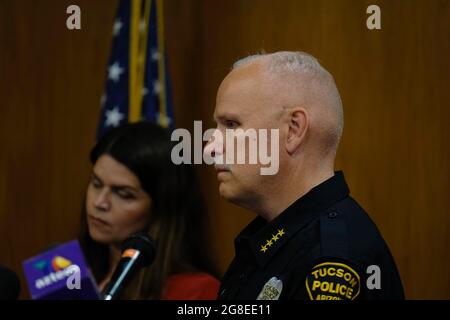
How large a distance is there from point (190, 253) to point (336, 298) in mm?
1318

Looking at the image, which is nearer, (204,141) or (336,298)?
(336,298)

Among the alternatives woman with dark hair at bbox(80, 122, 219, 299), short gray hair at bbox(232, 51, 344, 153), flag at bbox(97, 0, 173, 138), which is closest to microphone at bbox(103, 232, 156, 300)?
short gray hair at bbox(232, 51, 344, 153)

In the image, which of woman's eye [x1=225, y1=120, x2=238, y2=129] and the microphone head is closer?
woman's eye [x1=225, y1=120, x2=238, y2=129]

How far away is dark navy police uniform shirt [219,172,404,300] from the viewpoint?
45.9 inches

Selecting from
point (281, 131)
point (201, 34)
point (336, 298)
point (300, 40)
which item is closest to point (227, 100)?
point (281, 131)

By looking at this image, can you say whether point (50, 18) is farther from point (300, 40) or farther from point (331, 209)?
point (331, 209)

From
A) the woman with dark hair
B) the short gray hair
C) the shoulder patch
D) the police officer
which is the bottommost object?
the woman with dark hair

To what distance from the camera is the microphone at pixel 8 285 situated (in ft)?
4.26

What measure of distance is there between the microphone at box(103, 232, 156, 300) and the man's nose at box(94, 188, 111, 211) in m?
0.80

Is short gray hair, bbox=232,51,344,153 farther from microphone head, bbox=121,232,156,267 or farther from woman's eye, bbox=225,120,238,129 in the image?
microphone head, bbox=121,232,156,267

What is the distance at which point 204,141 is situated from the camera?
3104 mm

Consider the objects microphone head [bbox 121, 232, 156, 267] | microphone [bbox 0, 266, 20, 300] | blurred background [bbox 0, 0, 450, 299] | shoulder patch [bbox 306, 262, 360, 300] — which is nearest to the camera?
shoulder patch [bbox 306, 262, 360, 300]

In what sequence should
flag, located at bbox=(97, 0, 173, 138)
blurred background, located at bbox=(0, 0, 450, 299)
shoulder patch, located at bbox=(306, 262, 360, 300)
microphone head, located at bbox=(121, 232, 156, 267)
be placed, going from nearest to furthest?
1. shoulder patch, located at bbox=(306, 262, 360, 300)
2. microphone head, located at bbox=(121, 232, 156, 267)
3. blurred background, located at bbox=(0, 0, 450, 299)
4. flag, located at bbox=(97, 0, 173, 138)

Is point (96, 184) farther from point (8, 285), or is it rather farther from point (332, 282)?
point (332, 282)
